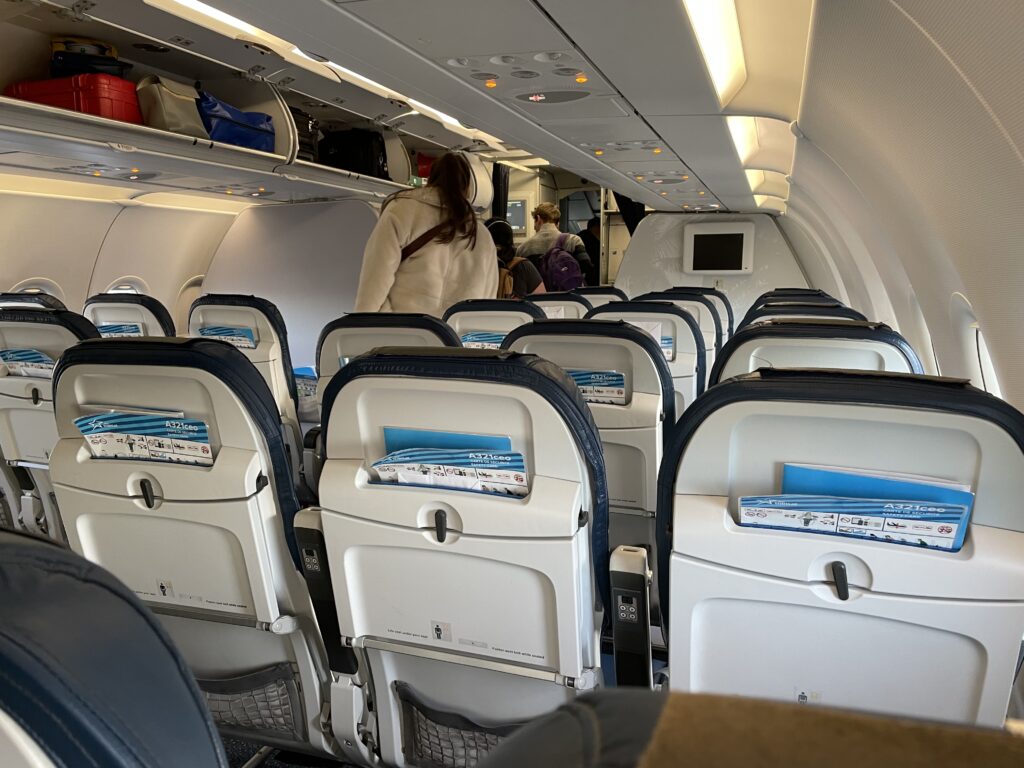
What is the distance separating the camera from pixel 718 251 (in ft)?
39.7

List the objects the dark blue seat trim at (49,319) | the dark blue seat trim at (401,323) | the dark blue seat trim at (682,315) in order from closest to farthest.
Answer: the dark blue seat trim at (49,319), the dark blue seat trim at (401,323), the dark blue seat trim at (682,315)

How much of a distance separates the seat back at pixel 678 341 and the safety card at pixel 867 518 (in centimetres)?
276

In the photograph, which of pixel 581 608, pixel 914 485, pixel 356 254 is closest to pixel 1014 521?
pixel 914 485

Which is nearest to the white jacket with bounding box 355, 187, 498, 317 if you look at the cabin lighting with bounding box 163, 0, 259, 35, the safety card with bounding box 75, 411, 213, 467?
the cabin lighting with bounding box 163, 0, 259, 35

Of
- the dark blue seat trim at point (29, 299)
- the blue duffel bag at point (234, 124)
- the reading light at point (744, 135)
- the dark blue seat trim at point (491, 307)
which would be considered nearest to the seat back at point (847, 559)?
the dark blue seat trim at point (491, 307)

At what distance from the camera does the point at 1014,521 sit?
133 cm

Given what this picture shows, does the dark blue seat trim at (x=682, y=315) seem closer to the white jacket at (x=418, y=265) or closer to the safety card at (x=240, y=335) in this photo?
the white jacket at (x=418, y=265)

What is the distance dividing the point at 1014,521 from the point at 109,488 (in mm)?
2198

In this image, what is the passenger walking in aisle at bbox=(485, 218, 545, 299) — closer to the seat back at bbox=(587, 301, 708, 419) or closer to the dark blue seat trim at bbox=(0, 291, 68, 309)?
the seat back at bbox=(587, 301, 708, 419)

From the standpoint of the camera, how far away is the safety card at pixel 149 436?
188cm

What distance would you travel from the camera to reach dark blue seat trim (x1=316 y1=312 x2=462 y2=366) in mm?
3375

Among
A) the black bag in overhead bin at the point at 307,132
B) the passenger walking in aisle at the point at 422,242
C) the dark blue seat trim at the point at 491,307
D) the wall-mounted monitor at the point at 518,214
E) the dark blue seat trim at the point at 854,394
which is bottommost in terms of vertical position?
the dark blue seat trim at the point at 491,307

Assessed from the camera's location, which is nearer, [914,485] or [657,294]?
[914,485]

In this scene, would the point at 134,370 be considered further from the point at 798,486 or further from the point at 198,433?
the point at 798,486
